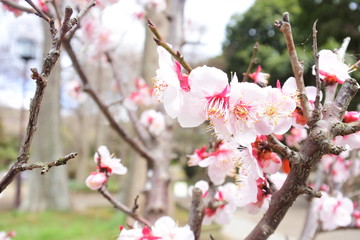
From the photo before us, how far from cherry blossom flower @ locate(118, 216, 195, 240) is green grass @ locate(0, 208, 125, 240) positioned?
132 inches

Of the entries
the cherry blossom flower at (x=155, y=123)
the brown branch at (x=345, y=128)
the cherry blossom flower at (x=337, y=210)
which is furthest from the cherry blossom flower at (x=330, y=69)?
the cherry blossom flower at (x=155, y=123)

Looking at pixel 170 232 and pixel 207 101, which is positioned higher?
pixel 207 101

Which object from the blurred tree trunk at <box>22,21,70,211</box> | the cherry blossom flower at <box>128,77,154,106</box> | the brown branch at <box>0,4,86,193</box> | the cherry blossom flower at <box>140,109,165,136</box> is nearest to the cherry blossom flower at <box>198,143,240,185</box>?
the brown branch at <box>0,4,86,193</box>

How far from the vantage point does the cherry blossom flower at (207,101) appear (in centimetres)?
53

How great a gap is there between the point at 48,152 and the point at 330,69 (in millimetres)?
6570

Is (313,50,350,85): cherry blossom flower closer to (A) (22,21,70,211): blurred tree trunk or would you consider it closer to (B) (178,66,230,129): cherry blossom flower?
(B) (178,66,230,129): cherry blossom flower

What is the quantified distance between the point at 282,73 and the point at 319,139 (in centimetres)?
598

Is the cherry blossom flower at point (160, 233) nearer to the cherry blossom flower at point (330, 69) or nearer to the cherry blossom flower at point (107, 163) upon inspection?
the cherry blossom flower at point (107, 163)

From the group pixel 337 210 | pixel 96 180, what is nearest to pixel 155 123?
pixel 337 210

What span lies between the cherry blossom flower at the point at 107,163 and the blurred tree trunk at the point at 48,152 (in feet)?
19.5

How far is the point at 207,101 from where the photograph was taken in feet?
1.80

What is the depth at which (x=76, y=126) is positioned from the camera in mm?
17625

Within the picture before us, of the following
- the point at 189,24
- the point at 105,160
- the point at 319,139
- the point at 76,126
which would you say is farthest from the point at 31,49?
the point at 76,126

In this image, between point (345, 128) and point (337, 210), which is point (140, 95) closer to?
point (337, 210)
